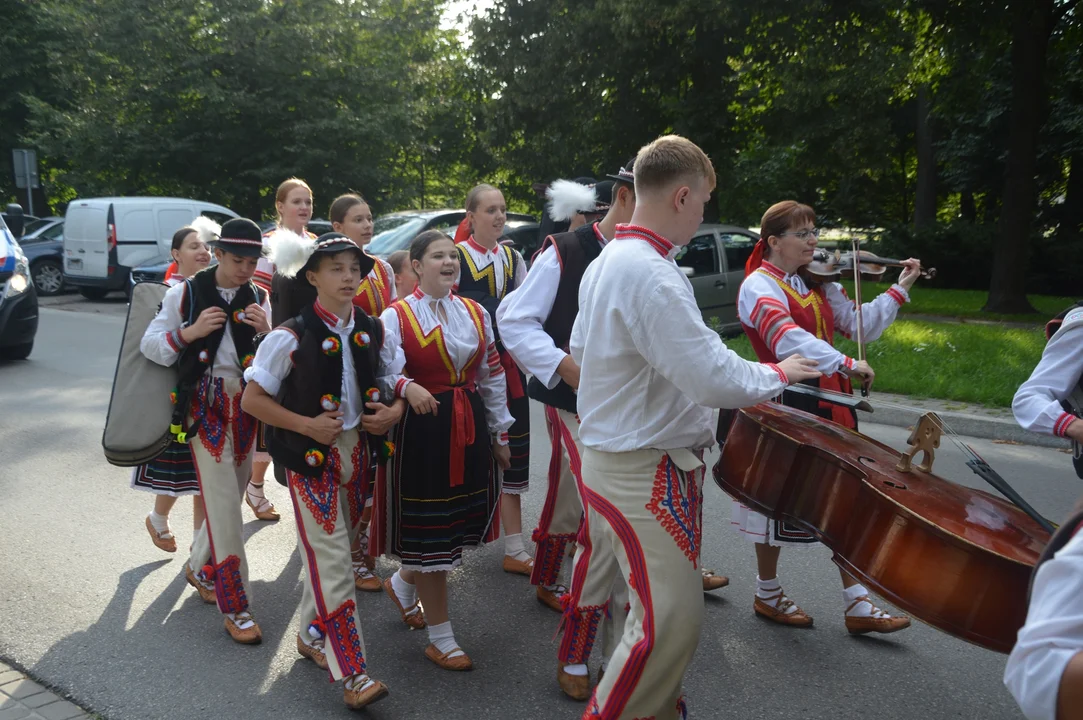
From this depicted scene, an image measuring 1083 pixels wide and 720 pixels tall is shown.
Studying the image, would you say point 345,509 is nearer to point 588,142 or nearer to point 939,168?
point 588,142

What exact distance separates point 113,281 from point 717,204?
11731mm

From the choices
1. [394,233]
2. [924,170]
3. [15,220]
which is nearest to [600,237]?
[394,233]

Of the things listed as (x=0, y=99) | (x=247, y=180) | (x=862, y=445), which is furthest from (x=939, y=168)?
(x=862, y=445)

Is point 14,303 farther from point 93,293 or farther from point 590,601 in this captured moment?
point 590,601

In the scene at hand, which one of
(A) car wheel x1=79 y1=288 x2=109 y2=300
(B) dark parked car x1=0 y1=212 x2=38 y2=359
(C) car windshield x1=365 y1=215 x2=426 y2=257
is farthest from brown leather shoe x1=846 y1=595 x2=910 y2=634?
(A) car wheel x1=79 y1=288 x2=109 y2=300

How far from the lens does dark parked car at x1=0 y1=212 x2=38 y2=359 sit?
11.8 metres

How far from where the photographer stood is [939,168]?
2950 centimetres

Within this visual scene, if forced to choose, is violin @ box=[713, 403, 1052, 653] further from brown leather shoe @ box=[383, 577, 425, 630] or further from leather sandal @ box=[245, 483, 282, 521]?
leather sandal @ box=[245, 483, 282, 521]

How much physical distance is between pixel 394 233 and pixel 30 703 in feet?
36.0

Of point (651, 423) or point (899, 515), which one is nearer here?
point (899, 515)

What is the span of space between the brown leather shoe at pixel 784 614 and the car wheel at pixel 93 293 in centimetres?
1825

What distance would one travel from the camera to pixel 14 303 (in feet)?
38.8

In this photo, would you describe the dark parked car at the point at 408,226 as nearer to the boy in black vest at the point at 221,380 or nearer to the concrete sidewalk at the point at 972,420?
the concrete sidewalk at the point at 972,420

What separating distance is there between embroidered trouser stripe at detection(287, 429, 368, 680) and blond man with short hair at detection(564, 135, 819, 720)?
1148 millimetres
